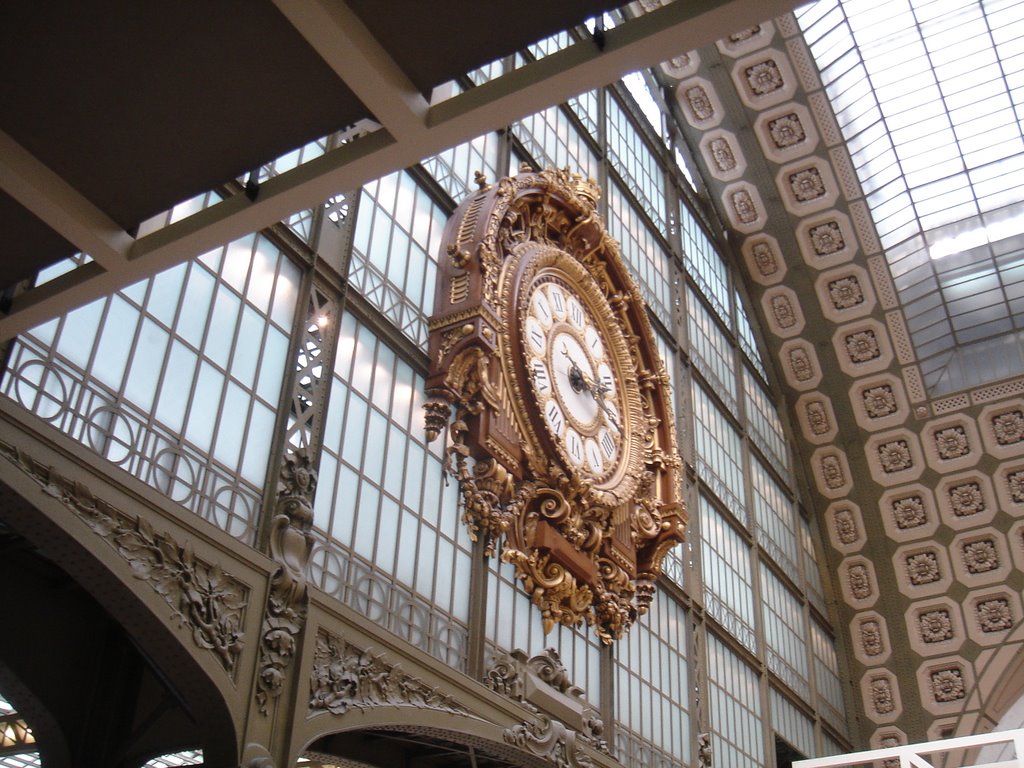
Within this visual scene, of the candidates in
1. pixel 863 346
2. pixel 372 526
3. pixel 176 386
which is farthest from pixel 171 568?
pixel 863 346

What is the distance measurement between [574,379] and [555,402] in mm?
1022

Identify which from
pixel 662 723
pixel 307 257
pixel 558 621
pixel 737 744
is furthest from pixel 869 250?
pixel 307 257

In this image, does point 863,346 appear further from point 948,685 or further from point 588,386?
point 588,386

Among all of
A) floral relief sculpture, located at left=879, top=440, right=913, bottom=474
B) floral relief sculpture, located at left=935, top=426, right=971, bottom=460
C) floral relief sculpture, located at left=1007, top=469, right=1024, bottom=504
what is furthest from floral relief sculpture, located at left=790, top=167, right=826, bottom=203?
floral relief sculpture, located at left=1007, top=469, right=1024, bottom=504

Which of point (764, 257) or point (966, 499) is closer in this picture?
point (966, 499)

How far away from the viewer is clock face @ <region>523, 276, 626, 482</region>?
16.5m

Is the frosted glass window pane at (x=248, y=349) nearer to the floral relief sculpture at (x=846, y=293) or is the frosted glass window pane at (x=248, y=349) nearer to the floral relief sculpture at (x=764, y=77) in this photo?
the floral relief sculpture at (x=764, y=77)

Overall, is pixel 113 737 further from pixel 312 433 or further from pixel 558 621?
pixel 558 621

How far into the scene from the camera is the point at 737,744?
72.1ft

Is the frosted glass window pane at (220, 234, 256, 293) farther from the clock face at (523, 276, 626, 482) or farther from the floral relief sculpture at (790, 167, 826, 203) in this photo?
the floral relief sculpture at (790, 167, 826, 203)

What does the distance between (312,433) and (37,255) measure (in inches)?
241

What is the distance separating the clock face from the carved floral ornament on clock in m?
0.03

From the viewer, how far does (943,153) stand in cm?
3272

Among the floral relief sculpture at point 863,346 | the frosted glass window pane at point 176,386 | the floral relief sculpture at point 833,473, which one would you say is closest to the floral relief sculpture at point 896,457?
the floral relief sculpture at point 833,473
